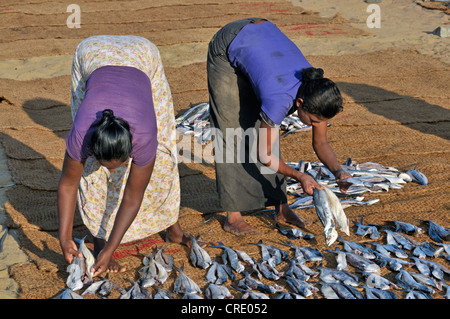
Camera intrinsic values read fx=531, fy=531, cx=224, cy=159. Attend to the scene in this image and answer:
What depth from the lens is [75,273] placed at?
9.76 feet

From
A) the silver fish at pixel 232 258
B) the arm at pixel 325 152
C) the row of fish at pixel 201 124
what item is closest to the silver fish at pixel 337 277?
the silver fish at pixel 232 258

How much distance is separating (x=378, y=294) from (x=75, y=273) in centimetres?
170

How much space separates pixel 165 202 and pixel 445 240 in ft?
6.17

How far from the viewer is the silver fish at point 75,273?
296 centimetres

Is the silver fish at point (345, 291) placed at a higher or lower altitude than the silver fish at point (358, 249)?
higher

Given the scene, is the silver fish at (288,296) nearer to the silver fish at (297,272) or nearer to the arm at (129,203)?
the silver fish at (297,272)

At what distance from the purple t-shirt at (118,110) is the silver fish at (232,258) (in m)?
0.97

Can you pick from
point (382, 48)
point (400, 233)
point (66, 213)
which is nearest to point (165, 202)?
point (66, 213)

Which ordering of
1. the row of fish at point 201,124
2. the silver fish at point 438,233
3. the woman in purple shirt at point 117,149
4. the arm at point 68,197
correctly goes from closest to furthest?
1. the woman in purple shirt at point 117,149
2. the arm at point 68,197
3. the silver fish at point 438,233
4. the row of fish at point 201,124

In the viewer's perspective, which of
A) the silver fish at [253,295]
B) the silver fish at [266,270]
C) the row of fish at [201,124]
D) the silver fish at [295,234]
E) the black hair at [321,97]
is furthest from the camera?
the row of fish at [201,124]

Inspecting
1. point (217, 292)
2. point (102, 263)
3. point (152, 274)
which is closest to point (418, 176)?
point (217, 292)

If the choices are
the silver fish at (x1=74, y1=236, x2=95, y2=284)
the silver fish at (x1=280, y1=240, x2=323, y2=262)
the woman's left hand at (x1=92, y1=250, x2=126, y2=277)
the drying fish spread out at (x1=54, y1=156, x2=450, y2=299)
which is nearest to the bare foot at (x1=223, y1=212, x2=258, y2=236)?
the drying fish spread out at (x1=54, y1=156, x2=450, y2=299)

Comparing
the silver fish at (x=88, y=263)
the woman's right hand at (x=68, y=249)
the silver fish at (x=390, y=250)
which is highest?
the woman's right hand at (x=68, y=249)

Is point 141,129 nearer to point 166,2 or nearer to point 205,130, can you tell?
point 205,130
